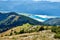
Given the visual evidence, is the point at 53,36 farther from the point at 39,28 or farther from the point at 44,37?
the point at 39,28

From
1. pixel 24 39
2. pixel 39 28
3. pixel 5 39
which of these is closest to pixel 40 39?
pixel 24 39

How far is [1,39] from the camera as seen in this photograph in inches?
1331

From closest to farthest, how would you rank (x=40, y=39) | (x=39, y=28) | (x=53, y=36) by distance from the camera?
(x=40, y=39)
(x=53, y=36)
(x=39, y=28)

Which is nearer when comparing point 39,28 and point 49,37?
point 49,37

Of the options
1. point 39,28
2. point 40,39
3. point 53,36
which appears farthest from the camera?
point 39,28

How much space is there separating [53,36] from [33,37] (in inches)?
128

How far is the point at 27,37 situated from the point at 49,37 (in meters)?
3.50

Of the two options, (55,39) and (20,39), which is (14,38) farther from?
(55,39)

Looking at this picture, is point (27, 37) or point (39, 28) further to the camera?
point (39, 28)

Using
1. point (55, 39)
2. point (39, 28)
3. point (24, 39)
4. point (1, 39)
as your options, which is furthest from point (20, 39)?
point (39, 28)

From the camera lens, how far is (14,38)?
3428 centimetres

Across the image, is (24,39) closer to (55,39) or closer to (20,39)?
(20,39)

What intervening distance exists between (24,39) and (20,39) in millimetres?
617

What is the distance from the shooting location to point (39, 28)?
147 feet
